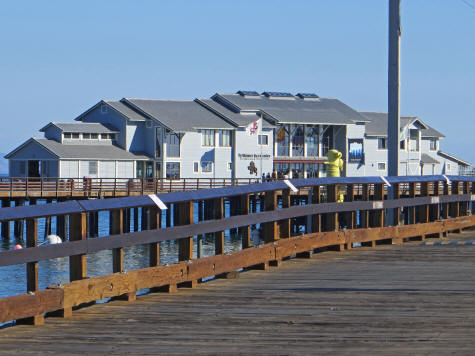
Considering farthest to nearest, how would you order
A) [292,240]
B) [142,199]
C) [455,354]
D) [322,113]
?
1. [322,113]
2. [292,240]
3. [142,199]
4. [455,354]

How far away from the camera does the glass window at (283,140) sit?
87.3 metres

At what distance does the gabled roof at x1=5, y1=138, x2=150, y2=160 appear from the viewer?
240 feet

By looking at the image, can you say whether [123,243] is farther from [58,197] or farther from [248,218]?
[58,197]

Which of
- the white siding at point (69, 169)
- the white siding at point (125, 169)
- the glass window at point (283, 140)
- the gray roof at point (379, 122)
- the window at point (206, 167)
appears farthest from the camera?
the gray roof at point (379, 122)

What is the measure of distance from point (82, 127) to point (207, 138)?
10229 mm

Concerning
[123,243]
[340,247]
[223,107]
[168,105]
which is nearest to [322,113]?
[223,107]

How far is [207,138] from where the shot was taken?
80750 mm

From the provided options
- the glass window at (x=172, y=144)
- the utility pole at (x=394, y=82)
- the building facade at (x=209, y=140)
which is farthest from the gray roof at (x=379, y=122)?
the utility pole at (x=394, y=82)

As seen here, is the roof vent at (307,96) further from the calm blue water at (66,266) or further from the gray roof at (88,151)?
the calm blue water at (66,266)

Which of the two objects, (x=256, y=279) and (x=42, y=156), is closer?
(x=256, y=279)

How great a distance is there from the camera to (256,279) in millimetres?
11492

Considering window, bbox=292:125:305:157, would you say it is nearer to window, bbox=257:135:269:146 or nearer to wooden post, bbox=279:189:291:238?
window, bbox=257:135:269:146

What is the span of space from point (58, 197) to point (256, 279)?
48.3 m

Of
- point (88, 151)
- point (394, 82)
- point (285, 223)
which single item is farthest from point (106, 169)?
point (285, 223)
